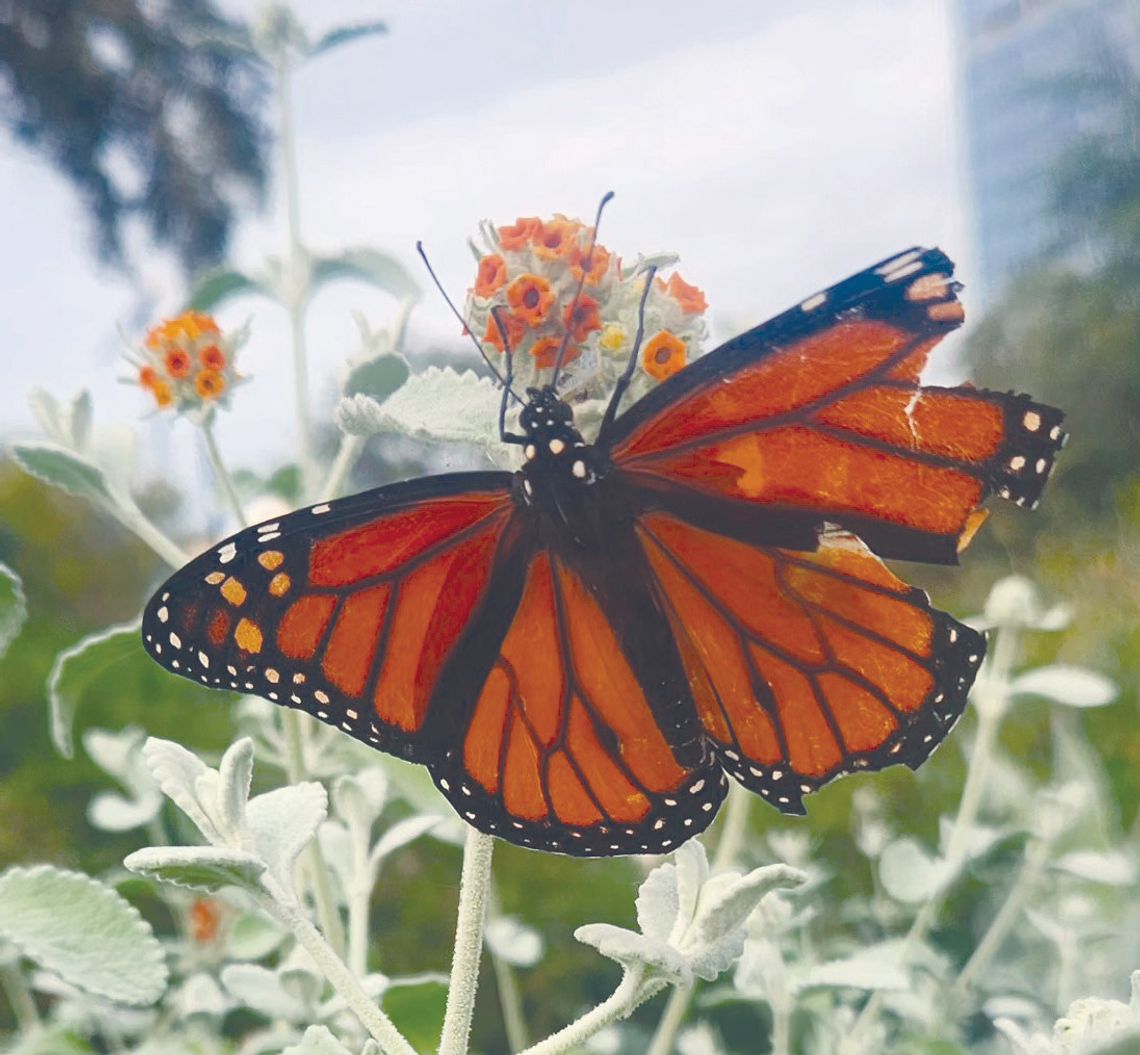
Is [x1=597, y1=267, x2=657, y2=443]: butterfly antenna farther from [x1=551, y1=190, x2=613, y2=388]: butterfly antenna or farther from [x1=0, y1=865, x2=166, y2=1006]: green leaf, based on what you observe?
[x1=0, y1=865, x2=166, y2=1006]: green leaf

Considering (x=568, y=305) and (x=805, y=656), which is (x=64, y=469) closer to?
(x=568, y=305)

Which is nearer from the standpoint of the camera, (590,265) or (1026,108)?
(590,265)

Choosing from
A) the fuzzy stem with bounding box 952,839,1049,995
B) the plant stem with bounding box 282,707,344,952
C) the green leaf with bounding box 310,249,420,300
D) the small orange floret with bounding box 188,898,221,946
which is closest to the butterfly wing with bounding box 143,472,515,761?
the plant stem with bounding box 282,707,344,952

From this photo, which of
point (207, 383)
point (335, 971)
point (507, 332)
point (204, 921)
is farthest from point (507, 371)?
point (204, 921)

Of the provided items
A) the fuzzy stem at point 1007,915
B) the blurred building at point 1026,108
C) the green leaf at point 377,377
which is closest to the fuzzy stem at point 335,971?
the green leaf at point 377,377

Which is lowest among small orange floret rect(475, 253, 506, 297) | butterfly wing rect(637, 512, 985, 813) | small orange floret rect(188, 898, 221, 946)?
small orange floret rect(188, 898, 221, 946)

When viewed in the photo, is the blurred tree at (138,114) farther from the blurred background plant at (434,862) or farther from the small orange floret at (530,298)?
the small orange floret at (530,298)

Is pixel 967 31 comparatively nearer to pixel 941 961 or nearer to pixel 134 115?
pixel 134 115
